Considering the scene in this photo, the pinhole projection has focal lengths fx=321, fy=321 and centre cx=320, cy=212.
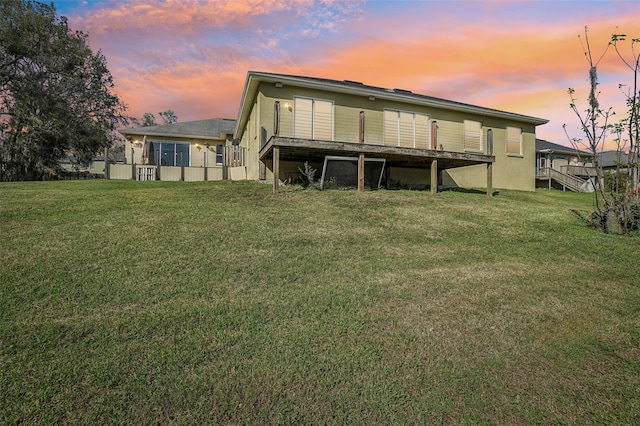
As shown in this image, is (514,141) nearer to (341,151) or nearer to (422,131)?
(422,131)

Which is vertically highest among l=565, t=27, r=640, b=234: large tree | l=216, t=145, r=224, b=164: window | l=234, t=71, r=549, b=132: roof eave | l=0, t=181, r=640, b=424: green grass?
l=234, t=71, r=549, b=132: roof eave

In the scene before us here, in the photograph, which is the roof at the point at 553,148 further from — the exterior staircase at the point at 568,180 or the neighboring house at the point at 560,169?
the exterior staircase at the point at 568,180

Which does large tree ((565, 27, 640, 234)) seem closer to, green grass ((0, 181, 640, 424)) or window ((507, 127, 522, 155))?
green grass ((0, 181, 640, 424))

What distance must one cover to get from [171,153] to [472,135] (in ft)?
60.5

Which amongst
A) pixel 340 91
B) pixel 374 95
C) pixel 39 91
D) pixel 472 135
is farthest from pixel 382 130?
pixel 39 91

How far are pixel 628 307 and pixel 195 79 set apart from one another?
17.4 meters

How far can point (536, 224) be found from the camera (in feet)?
25.6

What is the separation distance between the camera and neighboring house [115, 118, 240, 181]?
19.1 metres

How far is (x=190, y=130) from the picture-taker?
72.6 ft

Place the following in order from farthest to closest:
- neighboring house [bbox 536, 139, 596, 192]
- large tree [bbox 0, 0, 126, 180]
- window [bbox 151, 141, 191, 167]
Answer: neighboring house [bbox 536, 139, 596, 192] → window [bbox 151, 141, 191, 167] → large tree [bbox 0, 0, 126, 180]

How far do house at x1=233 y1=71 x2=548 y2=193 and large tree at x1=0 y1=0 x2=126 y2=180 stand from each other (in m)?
12.9

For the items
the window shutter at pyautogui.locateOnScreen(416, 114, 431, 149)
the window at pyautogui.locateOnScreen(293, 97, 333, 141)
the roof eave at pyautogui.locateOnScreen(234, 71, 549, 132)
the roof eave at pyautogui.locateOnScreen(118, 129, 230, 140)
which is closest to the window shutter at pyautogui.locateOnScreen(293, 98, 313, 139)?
the window at pyautogui.locateOnScreen(293, 97, 333, 141)

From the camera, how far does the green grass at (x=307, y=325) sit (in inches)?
91.8

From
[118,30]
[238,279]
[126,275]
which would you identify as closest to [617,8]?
[238,279]
